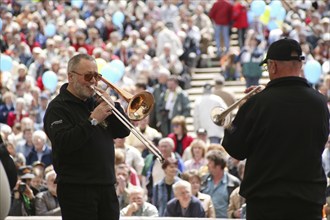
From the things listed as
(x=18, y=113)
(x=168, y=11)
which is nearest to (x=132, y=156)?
(x=18, y=113)

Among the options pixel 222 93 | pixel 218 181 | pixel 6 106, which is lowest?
pixel 218 181

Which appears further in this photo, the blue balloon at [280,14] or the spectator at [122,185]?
the blue balloon at [280,14]

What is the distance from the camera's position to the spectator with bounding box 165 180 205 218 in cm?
1459

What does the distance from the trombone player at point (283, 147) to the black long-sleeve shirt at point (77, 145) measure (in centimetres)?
135

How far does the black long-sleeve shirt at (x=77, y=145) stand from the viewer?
9812 millimetres

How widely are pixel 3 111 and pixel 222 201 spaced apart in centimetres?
1005

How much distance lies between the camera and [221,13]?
97.6 feet

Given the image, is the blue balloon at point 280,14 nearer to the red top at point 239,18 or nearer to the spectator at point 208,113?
the red top at point 239,18

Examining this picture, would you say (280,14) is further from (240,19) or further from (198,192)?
(198,192)

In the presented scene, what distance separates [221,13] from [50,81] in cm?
590

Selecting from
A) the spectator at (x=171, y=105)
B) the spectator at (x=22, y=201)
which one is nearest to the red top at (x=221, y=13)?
the spectator at (x=171, y=105)

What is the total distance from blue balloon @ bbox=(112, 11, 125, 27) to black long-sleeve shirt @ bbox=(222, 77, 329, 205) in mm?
23344

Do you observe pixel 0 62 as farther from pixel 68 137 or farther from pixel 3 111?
pixel 68 137

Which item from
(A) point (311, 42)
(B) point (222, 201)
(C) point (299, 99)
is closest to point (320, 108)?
(C) point (299, 99)
